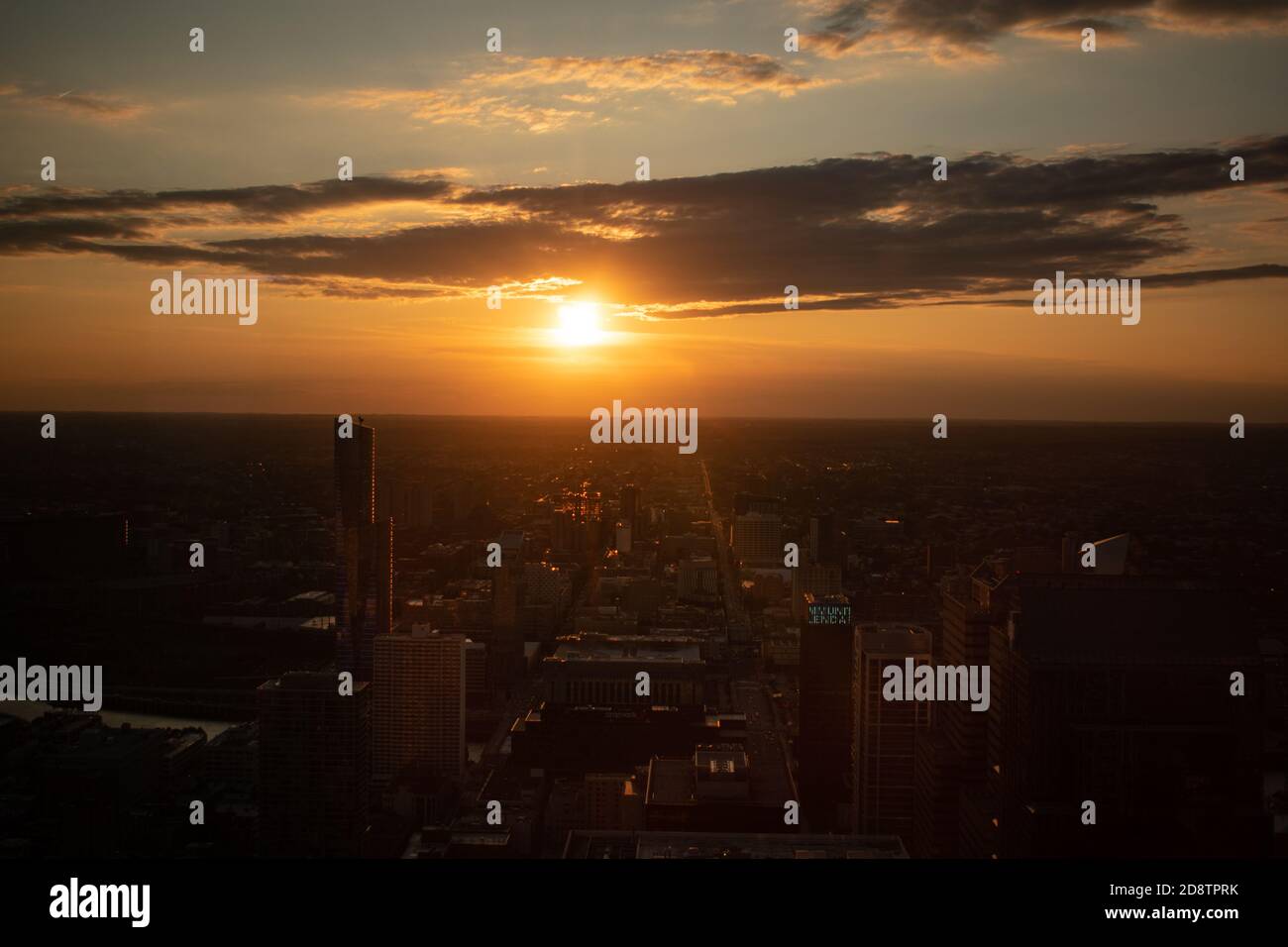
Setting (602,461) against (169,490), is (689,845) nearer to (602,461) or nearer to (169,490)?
(169,490)

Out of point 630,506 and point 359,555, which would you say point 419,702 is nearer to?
point 359,555

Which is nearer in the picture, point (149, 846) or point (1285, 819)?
point (1285, 819)

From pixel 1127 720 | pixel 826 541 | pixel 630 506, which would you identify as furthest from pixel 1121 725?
pixel 630 506

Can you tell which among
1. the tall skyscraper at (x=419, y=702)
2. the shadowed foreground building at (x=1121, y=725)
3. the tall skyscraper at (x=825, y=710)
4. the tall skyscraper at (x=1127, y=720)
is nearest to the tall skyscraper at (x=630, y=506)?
the tall skyscraper at (x=825, y=710)

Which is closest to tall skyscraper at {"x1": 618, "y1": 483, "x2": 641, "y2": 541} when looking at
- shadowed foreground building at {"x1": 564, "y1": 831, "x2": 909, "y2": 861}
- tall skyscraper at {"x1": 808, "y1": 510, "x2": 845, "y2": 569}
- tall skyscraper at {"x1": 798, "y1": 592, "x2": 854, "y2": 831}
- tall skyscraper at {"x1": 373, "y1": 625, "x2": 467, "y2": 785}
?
tall skyscraper at {"x1": 808, "y1": 510, "x2": 845, "y2": 569}

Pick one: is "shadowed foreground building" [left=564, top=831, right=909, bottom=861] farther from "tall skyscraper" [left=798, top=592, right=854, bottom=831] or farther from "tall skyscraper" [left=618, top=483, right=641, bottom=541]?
"tall skyscraper" [left=618, top=483, right=641, bottom=541]
